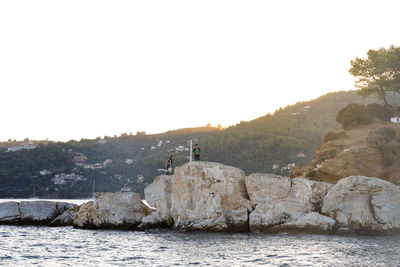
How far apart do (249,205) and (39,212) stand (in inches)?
780

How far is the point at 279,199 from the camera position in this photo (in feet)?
98.0

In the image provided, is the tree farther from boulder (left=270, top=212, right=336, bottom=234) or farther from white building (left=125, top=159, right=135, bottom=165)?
white building (left=125, top=159, right=135, bottom=165)

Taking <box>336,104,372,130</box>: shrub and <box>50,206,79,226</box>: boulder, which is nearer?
<box>50,206,79,226</box>: boulder

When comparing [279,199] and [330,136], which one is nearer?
[279,199]

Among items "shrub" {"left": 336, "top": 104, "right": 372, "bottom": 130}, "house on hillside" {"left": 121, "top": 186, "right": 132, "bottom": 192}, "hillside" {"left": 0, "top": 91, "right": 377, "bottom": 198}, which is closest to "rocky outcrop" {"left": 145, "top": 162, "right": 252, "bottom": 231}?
"shrub" {"left": 336, "top": 104, "right": 372, "bottom": 130}

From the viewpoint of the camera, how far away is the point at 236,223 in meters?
29.7

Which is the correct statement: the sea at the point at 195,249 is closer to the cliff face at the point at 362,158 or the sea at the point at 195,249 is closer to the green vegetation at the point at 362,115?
the cliff face at the point at 362,158

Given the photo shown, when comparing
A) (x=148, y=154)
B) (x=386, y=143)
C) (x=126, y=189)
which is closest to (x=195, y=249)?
(x=386, y=143)

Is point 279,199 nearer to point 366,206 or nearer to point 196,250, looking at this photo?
point 366,206

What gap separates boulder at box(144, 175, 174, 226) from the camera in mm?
33281

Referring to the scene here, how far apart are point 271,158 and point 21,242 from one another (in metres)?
56.2

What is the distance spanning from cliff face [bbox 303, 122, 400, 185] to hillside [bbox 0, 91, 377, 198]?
26.6 metres

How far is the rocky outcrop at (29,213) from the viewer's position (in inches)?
1517

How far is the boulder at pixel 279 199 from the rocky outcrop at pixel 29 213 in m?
19.3
